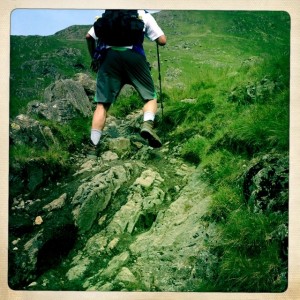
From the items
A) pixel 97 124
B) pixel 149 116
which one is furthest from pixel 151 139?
pixel 97 124

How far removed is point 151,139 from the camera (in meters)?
4.12

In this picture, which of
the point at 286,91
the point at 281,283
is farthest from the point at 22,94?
the point at 281,283

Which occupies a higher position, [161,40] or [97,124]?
[161,40]

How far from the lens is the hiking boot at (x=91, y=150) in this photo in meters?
4.09

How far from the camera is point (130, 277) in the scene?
3.91 m

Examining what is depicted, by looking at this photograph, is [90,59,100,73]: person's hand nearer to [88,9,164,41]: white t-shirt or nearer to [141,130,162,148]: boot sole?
[88,9,164,41]: white t-shirt

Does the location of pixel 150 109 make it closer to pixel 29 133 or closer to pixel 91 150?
pixel 91 150

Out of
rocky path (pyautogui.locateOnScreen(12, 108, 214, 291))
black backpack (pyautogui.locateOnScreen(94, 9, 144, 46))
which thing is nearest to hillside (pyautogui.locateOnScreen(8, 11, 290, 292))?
rocky path (pyautogui.locateOnScreen(12, 108, 214, 291))

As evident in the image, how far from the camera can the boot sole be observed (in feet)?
13.5

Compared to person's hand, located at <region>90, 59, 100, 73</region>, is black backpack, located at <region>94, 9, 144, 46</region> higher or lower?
higher

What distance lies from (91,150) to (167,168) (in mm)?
607

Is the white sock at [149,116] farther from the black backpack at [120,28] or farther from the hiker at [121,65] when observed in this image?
the black backpack at [120,28]

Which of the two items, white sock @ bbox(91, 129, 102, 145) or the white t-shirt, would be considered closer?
the white t-shirt

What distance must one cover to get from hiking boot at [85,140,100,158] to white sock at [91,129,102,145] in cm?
3
